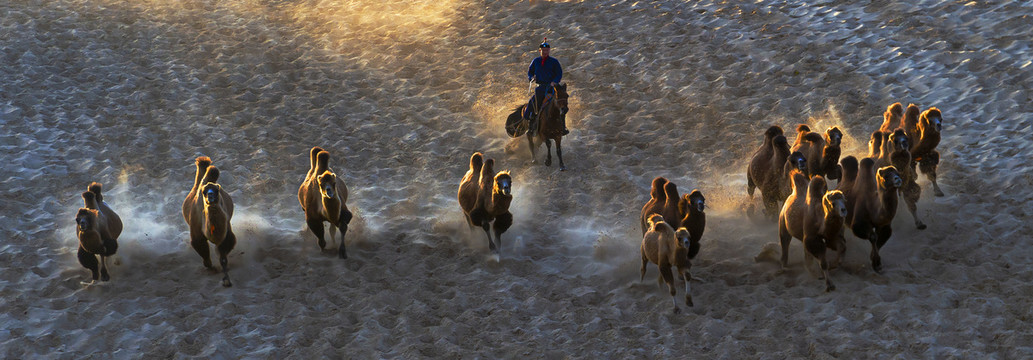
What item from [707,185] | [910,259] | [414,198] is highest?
[414,198]

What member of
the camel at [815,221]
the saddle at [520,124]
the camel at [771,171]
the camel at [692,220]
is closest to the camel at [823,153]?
the camel at [771,171]

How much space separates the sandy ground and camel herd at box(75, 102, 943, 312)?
0.41m

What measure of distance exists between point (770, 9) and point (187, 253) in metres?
13.1

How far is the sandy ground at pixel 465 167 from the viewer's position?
9.97 meters

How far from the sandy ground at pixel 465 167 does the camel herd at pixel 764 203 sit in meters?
0.41

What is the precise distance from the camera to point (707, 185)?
13539 millimetres

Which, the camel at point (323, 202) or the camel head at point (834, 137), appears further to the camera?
the camel head at point (834, 137)

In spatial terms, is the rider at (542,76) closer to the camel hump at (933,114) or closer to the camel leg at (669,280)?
the camel leg at (669,280)

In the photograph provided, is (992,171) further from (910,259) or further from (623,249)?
(623,249)

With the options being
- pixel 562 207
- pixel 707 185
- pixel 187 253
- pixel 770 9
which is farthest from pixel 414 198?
pixel 770 9

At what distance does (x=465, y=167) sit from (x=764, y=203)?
16.4 feet

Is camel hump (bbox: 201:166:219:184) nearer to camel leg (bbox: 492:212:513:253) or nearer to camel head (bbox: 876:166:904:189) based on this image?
camel leg (bbox: 492:212:513:253)

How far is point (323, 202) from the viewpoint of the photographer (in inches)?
457

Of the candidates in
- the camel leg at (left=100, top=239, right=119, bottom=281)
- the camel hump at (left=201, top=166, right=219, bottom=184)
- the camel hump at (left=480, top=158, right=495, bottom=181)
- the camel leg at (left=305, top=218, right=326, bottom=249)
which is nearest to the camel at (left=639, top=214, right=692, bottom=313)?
the camel hump at (left=480, top=158, right=495, bottom=181)
